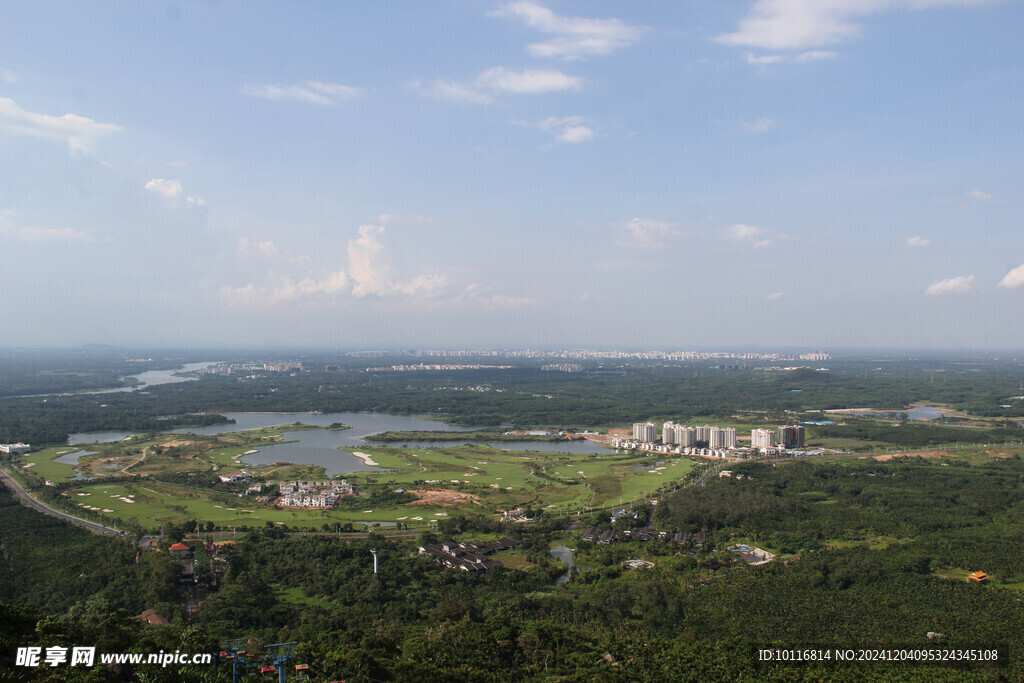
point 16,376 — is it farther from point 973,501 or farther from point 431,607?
point 973,501

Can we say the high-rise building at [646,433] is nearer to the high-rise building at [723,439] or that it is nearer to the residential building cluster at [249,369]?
the high-rise building at [723,439]

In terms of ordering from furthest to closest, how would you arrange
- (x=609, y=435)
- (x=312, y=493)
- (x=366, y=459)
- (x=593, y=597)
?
(x=609, y=435), (x=366, y=459), (x=312, y=493), (x=593, y=597)

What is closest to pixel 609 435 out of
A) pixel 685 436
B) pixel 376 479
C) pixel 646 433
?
pixel 646 433

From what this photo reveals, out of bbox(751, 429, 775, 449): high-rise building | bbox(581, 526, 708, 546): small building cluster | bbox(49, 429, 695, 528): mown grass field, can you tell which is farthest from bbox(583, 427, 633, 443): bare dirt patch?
bbox(581, 526, 708, 546): small building cluster

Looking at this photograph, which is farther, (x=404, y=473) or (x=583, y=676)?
(x=404, y=473)

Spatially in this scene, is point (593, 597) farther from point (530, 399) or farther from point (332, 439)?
point (530, 399)

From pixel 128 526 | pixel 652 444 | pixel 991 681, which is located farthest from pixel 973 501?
pixel 128 526
